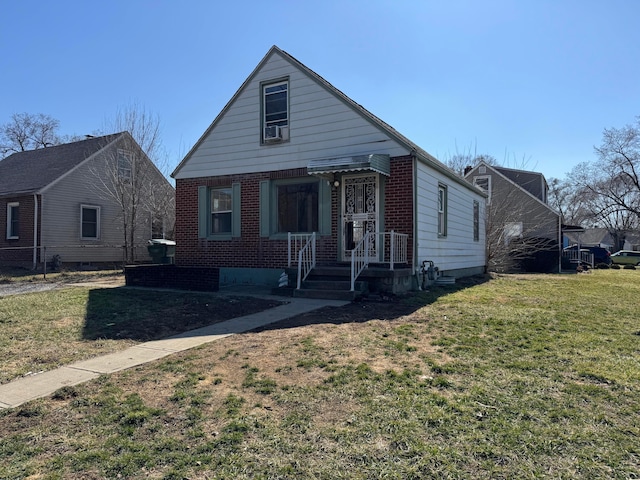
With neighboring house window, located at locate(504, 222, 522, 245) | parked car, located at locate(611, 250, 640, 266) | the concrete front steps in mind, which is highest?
neighboring house window, located at locate(504, 222, 522, 245)

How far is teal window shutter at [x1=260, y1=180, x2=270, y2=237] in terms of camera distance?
12180 mm

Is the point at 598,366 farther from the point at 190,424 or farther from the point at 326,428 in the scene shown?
the point at 190,424

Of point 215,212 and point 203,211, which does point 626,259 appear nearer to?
point 215,212

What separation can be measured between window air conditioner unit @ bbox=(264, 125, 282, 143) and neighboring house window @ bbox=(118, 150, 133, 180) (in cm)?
1209

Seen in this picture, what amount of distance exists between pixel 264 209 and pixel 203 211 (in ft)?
7.36

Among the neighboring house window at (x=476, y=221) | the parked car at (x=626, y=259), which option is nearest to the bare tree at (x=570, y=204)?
the parked car at (x=626, y=259)

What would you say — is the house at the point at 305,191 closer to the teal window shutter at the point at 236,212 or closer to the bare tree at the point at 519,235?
the teal window shutter at the point at 236,212

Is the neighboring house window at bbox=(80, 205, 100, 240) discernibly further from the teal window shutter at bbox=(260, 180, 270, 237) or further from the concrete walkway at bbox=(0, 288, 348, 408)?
the concrete walkway at bbox=(0, 288, 348, 408)

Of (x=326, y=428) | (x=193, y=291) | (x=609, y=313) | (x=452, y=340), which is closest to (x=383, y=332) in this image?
(x=452, y=340)

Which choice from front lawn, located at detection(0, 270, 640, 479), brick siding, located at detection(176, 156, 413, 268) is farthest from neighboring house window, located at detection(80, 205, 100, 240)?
front lawn, located at detection(0, 270, 640, 479)

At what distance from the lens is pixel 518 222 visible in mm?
21906

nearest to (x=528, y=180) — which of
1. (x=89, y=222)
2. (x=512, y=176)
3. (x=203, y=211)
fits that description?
(x=512, y=176)

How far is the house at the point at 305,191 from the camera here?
34.7ft

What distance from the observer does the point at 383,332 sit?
6395 millimetres
